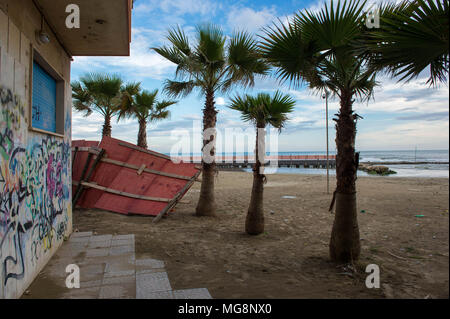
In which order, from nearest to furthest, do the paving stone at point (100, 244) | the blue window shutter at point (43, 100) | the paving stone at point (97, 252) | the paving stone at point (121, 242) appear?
the blue window shutter at point (43, 100)
the paving stone at point (97, 252)
the paving stone at point (100, 244)
the paving stone at point (121, 242)

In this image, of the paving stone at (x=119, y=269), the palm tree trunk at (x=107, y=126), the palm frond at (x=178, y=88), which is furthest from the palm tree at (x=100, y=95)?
the paving stone at (x=119, y=269)

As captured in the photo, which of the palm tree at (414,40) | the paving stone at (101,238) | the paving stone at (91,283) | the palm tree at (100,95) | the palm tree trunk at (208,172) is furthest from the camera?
the palm tree at (100,95)

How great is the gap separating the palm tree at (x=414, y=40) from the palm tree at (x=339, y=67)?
0.47 m

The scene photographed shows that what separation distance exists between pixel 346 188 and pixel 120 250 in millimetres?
3953

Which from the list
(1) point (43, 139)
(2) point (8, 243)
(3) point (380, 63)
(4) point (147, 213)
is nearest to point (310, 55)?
(3) point (380, 63)

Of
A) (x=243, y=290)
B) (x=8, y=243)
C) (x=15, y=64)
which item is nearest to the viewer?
(x=8, y=243)

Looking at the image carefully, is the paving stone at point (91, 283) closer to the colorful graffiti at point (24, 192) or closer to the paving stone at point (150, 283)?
the paving stone at point (150, 283)

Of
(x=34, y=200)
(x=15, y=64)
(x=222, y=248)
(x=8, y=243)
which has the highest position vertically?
(x=15, y=64)

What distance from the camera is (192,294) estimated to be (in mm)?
3412

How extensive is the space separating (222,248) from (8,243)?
3568mm

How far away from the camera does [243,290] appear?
3666 millimetres

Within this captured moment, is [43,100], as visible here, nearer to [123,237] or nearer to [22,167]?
[22,167]

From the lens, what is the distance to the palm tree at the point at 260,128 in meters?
6.56

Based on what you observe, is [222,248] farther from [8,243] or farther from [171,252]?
[8,243]
